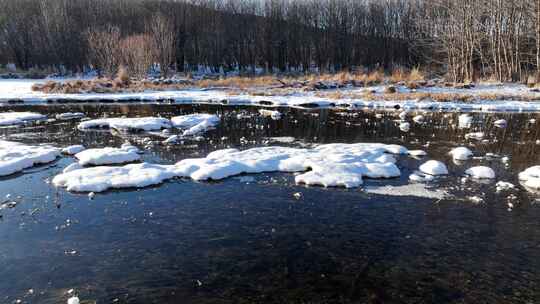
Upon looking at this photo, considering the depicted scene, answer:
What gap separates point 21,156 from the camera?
505 inches

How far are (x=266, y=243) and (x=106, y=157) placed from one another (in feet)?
23.5

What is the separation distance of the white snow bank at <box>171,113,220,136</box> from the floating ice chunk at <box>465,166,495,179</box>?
416 inches

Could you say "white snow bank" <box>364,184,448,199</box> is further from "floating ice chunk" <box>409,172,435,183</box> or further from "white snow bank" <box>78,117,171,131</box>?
"white snow bank" <box>78,117,171,131</box>

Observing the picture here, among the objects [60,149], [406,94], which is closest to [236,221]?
[60,149]

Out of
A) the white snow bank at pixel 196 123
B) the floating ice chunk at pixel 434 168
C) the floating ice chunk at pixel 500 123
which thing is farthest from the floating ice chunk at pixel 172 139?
the floating ice chunk at pixel 500 123

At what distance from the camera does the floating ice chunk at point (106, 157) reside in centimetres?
1241

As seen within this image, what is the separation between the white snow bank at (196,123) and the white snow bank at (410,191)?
9392 mm

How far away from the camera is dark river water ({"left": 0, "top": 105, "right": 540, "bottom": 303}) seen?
6035 millimetres

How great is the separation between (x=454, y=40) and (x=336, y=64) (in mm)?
19177

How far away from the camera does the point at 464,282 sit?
623cm

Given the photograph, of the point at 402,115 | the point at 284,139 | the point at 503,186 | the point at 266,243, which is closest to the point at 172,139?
the point at 284,139

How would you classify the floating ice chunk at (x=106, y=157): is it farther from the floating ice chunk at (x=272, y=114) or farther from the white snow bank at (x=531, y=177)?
the white snow bank at (x=531, y=177)

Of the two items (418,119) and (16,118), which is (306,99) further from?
(16,118)

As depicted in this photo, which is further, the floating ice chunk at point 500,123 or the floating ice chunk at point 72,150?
the floating ice chunk at point 500,123
